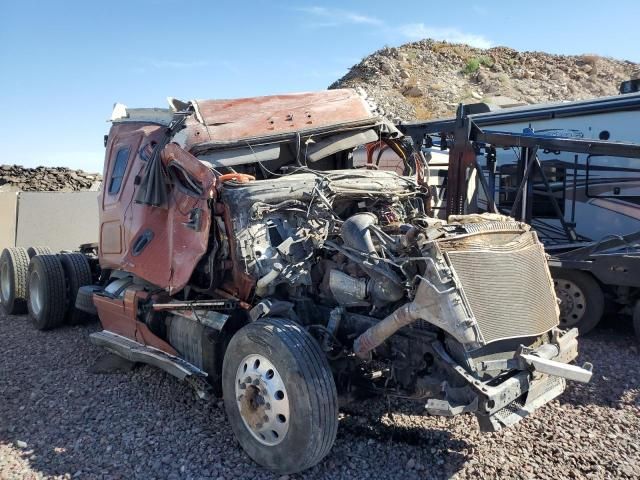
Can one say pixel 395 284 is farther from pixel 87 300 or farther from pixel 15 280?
pixel 15 280

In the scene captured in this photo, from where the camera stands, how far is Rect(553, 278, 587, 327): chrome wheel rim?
22.9 feet

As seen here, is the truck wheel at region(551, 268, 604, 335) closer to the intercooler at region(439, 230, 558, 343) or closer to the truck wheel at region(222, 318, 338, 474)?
the intercooler at region(439, 230, 558, 343)

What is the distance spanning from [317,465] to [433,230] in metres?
1.73

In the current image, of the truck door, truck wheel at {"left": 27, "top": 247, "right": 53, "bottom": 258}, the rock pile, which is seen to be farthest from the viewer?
the rock pile

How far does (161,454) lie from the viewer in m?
4.00

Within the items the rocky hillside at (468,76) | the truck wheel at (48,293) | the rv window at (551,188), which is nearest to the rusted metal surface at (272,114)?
the truck wheel at (48,293)

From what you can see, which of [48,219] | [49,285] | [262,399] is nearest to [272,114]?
[262,399]

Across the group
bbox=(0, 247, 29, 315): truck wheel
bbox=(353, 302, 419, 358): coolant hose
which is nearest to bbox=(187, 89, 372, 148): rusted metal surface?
bbox=(353, 302, 419, 358): coolant hose

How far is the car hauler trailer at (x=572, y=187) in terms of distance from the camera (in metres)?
6.80

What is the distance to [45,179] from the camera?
57.2 feet

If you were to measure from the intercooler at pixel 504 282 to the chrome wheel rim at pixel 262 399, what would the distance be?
4.35 ft

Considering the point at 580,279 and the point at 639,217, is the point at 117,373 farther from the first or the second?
the point at 639,217

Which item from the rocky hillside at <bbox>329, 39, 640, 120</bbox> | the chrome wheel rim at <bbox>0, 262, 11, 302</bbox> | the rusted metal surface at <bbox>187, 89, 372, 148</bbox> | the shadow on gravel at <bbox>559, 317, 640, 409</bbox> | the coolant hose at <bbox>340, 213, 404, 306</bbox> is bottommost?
the shadow on gravel at <bbox>559, 317, 640, 409</bbox>

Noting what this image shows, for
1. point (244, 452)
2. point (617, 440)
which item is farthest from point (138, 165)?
point (617, 440)
